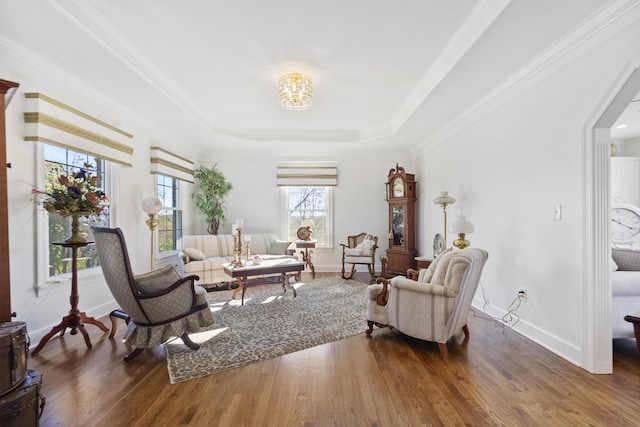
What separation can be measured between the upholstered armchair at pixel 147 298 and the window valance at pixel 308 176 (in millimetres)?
3788

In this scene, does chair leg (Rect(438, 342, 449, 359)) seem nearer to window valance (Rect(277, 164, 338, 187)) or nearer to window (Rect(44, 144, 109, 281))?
window (Rect(44, 144, 109, 281))

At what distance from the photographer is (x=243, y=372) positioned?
89.7 inches

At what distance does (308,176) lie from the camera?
20.4ft

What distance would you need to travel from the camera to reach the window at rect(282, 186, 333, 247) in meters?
6.39

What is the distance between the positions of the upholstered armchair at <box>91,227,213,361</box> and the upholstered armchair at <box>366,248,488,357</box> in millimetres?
1857

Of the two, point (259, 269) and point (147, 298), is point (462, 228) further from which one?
point (147, 298)

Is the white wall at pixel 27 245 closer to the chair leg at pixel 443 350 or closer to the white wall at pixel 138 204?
the white wall at pixel 138 204

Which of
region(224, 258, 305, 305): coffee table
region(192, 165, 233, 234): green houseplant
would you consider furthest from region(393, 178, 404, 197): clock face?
region(192, 165, 233, 234): green houseplant

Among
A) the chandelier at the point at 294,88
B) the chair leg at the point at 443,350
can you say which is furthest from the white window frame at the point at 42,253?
the chair leg at the point at 443,350

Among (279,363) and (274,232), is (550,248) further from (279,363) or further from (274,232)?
(274,232)

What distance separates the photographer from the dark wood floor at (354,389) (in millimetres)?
1748

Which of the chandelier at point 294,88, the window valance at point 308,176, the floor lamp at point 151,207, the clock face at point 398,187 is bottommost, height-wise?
the floor lamp at point 151,207

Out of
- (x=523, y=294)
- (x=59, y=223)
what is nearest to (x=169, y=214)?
(x=59, y=223)

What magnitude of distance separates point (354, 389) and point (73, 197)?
288cm
